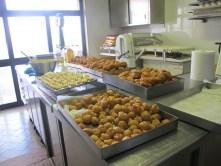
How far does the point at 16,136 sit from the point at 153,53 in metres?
2.58

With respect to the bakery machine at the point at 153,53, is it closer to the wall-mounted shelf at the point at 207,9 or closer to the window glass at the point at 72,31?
the wall-mounted shelf at the point at 207,9

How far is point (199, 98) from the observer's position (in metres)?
1.37

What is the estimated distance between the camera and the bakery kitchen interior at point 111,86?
96 centimetres

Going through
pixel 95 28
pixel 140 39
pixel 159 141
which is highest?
pixel 95 28

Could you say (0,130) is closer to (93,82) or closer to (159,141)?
(93,82)

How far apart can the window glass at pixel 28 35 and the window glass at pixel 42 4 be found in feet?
0.71

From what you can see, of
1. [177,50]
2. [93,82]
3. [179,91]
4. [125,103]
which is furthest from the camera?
[177,50]

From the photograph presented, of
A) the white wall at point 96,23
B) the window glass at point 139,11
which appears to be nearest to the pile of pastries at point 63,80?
the window glass at point 139,11

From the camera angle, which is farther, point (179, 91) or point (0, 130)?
point (0, 130)

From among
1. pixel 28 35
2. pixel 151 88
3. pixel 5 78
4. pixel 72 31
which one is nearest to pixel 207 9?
pixel 151 88

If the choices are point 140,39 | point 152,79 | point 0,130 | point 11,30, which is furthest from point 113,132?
point 11,30

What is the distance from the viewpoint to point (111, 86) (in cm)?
A: 181

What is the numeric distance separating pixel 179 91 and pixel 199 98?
17cm

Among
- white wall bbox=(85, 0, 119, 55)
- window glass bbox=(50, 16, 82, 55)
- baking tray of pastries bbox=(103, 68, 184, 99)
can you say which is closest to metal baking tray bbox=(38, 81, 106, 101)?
baking tray of pastries bbox=(103, 68, 184, 99)
